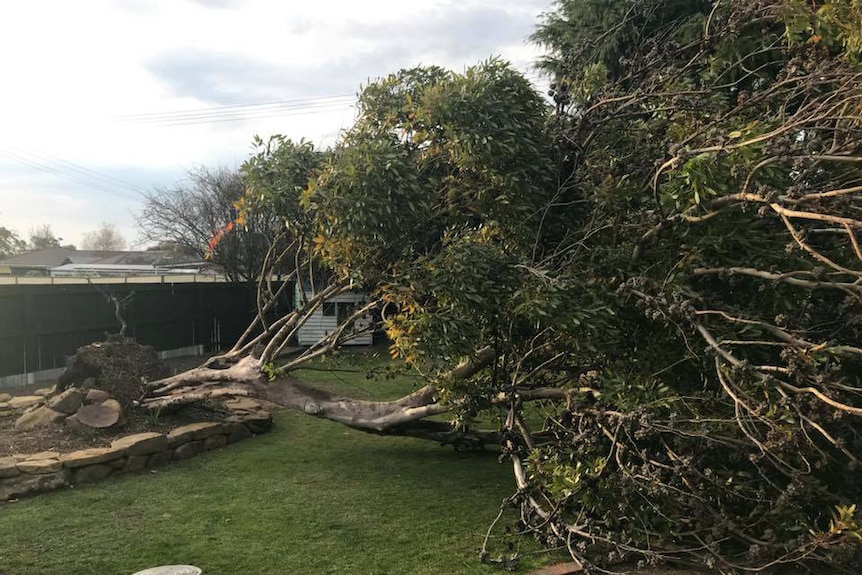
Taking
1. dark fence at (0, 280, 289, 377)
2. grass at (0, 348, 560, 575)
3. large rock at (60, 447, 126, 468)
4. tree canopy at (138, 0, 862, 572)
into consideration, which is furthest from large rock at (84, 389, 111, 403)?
dark fence at (0, 280, 289, 377)

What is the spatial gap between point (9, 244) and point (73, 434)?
164ft

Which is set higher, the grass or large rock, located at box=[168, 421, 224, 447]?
large rock, located at box=[168, 421, 224, 447]

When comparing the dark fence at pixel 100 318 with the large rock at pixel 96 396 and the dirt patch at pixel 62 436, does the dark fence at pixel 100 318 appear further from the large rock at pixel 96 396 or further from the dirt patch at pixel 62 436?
the large rock at pixel 96 396

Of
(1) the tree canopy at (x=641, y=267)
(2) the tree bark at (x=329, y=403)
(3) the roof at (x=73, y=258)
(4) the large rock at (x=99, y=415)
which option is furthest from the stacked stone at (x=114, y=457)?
(3) the roof at (x=73, y=258)

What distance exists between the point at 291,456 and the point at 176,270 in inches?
1354

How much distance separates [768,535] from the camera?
12.0 feet

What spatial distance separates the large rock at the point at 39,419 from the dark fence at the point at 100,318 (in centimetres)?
377

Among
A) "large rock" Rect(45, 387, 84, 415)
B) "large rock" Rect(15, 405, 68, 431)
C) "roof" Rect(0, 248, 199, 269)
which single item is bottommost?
"large rock" Rect(15, 405, 68, 431)

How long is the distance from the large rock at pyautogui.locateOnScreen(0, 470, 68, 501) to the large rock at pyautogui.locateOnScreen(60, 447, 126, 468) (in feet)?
0.34

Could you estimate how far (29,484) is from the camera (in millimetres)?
5238

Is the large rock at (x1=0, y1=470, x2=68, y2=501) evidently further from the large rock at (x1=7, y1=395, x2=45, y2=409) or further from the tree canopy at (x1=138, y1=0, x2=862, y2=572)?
the tree canopy at (x1=138, y1=0, x2=862, y2=572)

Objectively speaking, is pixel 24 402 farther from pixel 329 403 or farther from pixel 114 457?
pixel 329 403

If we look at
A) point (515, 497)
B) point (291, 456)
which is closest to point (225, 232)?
point (291, 456)

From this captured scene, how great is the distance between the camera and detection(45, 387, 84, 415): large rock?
670 centimetres
